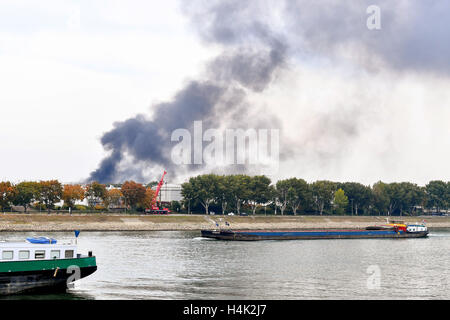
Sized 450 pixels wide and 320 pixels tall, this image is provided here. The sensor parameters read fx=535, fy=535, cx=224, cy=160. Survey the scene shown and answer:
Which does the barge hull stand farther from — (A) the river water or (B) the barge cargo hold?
(B) the barge cargo hold

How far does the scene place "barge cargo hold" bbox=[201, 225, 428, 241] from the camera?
121 metres

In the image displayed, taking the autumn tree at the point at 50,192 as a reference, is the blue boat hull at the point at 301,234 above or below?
below

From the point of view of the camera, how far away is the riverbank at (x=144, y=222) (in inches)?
5295

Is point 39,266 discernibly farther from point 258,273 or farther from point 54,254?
point 258,273

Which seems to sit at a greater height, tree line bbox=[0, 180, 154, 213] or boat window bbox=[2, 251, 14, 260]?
tree line bbox=[0, 180, 154, 213]

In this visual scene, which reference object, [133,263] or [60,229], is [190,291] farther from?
[60,229]

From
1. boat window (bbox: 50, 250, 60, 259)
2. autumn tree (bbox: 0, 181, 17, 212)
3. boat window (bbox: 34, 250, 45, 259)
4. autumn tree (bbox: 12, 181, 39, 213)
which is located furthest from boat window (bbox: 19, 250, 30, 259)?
autumn tree (bbox: 12, 181, 39, 213)

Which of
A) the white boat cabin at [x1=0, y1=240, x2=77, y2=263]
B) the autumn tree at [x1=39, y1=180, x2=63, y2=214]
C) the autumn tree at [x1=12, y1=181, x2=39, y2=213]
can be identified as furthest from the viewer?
the autumn tree at [x1=39, y1=180, x2=63, y2=214]

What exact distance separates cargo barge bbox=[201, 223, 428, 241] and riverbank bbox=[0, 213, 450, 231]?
86.4ft

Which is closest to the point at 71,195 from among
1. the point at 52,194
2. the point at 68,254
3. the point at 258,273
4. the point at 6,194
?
the point at 52,194

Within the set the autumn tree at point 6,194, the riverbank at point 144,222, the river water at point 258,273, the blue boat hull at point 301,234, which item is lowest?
the river water at point 258,273

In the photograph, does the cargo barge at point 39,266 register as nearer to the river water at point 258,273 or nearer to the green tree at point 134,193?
the river water at point 258,273

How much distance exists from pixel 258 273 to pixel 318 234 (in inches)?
2707

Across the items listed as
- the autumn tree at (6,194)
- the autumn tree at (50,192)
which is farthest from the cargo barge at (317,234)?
the autumn tree at (6,194)
